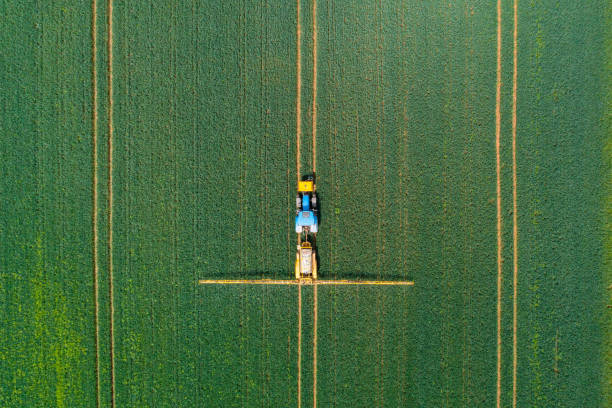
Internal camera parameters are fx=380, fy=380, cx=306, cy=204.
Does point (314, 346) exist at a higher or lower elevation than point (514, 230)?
lower

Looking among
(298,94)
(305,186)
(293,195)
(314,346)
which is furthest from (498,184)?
(314,346)

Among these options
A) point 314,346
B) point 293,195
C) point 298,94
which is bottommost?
point 314,346

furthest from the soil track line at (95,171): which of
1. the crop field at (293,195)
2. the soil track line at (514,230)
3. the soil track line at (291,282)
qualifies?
the soil track line at (514,230)

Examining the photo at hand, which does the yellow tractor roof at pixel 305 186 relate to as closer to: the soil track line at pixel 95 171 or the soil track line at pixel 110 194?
the soil track line at pixel 110 194

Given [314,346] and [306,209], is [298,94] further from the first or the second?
[314,346]

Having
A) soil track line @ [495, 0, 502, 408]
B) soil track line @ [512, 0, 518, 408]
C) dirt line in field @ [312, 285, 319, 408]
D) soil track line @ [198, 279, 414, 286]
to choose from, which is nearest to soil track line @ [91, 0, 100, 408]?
soil track line @ [198, 279, 414, 286]

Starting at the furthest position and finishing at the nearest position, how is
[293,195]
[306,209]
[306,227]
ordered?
[293,195] < [306,209] < [306,227]

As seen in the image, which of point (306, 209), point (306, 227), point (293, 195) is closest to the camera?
point (306, 227)

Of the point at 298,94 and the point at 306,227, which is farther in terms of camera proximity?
the point at 298,94
